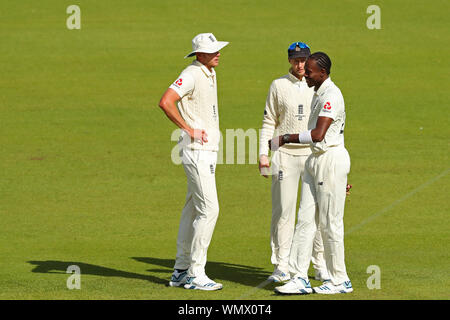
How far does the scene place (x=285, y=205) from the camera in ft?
35.5

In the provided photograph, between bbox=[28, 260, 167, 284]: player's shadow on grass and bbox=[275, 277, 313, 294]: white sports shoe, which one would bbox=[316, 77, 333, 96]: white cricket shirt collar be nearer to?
bbox=[275, 277, 313, 294]: white sports shoe

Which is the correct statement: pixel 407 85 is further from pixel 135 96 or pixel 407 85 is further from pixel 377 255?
pixel 377 255

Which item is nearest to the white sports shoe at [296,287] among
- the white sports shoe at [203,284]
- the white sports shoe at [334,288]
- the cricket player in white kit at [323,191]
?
the cricket player in white kit at [323,191]

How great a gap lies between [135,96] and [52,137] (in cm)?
369

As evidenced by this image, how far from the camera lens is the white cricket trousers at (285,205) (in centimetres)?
1077

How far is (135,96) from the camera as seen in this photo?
22.8m

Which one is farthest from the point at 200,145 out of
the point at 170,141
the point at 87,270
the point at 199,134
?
the point at 170,141

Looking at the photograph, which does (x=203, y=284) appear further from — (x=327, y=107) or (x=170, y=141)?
(x=170, y=141)

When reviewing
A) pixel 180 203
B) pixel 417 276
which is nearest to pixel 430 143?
pixel 180 203

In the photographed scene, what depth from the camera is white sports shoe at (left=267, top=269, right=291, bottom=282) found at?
10.6 meters

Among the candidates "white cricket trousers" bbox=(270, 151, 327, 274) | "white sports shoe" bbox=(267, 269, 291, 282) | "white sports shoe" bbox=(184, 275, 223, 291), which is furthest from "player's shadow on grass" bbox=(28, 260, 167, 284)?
"white cricket trousers" bbox=(270, 151, 327, 274)

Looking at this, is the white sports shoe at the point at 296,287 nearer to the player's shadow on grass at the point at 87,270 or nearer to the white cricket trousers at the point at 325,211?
the white cricket trousers at the point at 325,211

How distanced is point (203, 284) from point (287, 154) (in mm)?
1884

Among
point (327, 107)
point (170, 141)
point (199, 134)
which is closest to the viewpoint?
point (327, 107)
